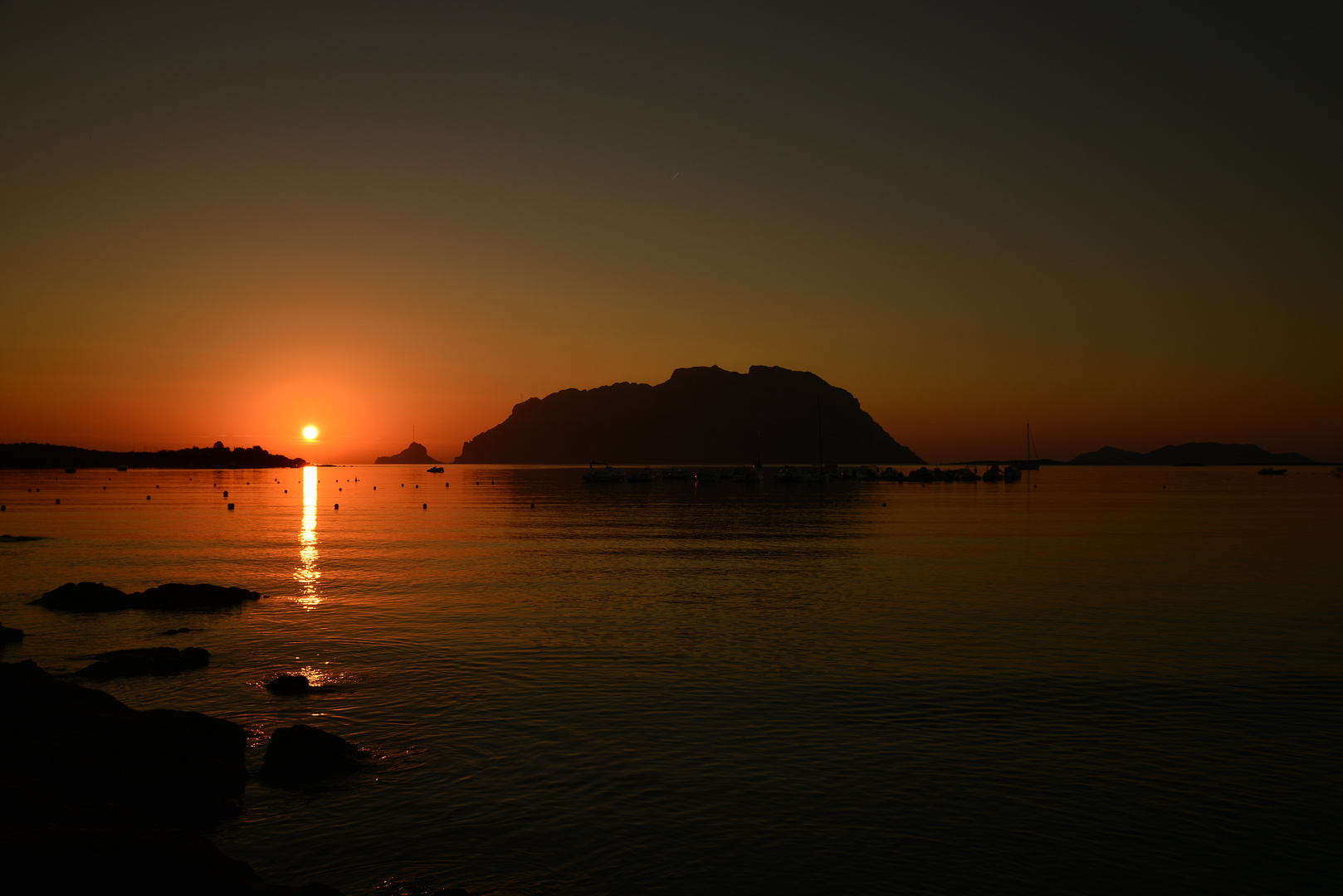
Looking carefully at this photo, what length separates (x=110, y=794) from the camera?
37.8 feet

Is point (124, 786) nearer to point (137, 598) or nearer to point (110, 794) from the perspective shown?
point (110, 794)

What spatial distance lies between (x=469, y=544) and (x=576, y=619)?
101 feet

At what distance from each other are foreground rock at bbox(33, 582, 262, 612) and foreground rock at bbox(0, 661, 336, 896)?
59.2ft

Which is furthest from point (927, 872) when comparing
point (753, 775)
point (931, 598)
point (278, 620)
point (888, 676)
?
point (278, 620)

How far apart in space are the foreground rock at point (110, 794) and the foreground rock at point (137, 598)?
59.2 feet

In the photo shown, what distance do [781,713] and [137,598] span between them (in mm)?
28177

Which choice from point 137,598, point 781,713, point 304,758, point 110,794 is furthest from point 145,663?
point 781,713

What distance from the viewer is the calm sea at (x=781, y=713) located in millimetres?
10812

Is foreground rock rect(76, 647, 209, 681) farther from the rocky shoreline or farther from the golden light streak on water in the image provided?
the golden light streak on water

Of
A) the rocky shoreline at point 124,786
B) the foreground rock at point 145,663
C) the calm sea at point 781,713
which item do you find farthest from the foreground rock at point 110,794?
the foreground rock at point 145,663

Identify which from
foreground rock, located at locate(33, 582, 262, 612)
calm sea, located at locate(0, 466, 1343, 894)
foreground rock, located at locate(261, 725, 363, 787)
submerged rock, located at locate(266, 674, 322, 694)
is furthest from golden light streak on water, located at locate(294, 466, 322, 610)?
foreground rock, located at locate(261, 725, 363, 787)

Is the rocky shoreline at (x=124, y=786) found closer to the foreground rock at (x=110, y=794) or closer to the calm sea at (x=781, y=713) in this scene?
the foreground rock at (x=110, y=794)

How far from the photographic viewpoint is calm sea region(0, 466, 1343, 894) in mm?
10812

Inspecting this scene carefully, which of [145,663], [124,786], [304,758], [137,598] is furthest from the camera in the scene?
[137,598]
